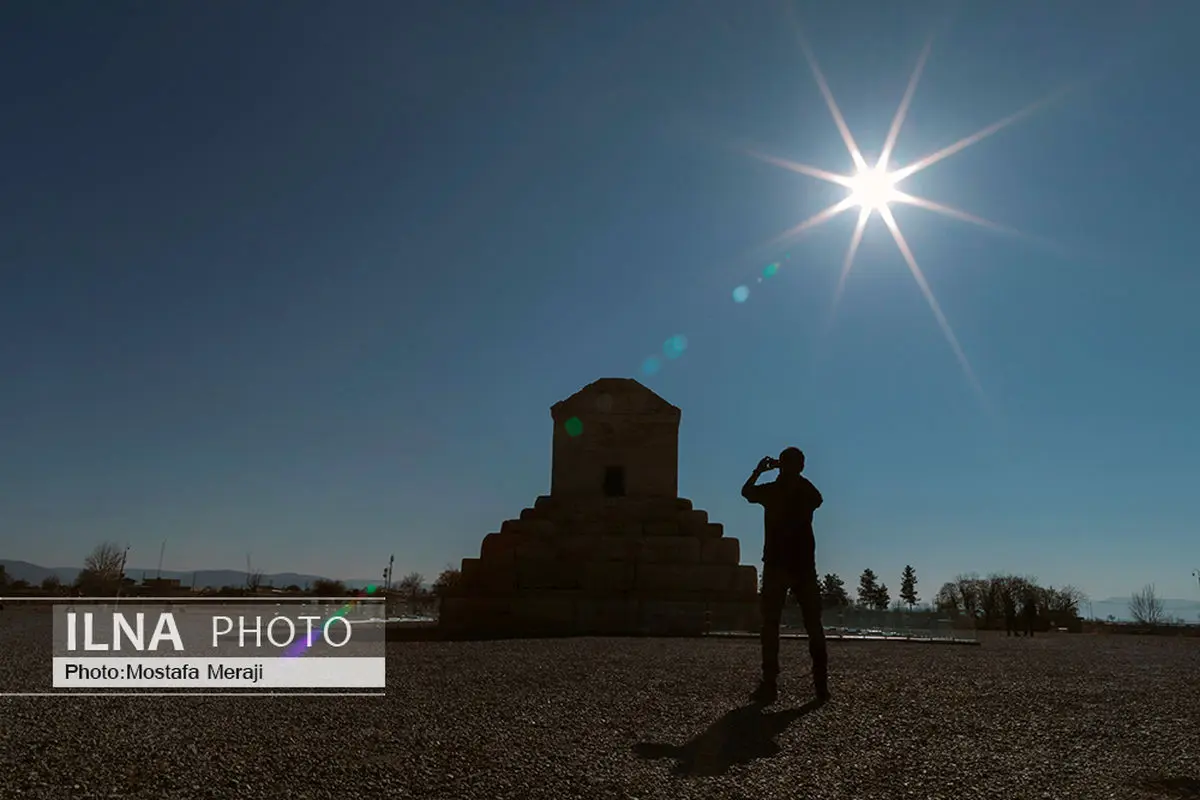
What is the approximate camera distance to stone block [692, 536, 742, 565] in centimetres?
2072

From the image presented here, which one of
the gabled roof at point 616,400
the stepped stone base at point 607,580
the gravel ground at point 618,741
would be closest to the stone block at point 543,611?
the stepped stone base at point 607,580

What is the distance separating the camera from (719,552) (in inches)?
818

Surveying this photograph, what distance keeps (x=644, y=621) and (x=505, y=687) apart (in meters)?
12.1

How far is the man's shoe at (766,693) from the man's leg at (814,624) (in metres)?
0.35

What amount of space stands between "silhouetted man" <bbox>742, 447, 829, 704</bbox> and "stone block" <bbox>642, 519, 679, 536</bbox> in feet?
48.0

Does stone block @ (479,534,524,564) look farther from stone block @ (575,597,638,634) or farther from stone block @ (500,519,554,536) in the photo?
stone block @ (575,597,638,634)

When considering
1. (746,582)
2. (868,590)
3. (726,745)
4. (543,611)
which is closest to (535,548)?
(543,611)

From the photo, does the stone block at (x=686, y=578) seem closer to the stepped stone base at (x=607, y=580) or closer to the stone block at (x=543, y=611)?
the stepped stone base at (x=607, y=580)

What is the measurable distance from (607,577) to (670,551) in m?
1.79

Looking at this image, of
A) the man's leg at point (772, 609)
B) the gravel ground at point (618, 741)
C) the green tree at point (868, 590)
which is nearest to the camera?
the gravel ground at point (618, 741)

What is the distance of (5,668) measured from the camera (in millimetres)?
9117

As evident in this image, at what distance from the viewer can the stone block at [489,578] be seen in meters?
20.4

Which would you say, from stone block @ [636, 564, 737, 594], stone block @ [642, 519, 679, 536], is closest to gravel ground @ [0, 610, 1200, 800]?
stone block @ [636, 564, 737, 594]

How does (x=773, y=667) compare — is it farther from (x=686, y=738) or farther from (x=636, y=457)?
(x=636, y=457)
